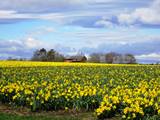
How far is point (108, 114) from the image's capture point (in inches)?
571

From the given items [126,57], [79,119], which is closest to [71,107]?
[79,119]

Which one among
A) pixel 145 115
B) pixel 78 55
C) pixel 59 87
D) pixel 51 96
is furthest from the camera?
pixel 78 55

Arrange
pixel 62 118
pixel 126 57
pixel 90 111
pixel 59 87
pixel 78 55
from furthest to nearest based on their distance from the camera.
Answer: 1. pixel 78 55
2. pixel 126 57
3. pixel 59 87
4. pixel 90 111
5. pixel 62 118

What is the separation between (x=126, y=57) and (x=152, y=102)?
2262 inches

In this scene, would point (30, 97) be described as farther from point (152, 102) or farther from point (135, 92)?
point (152, 102)

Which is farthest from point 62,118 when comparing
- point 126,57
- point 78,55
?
point 78,55

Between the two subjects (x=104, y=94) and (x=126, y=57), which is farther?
(x=126, y=57)

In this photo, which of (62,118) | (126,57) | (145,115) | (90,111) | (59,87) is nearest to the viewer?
(145,115)

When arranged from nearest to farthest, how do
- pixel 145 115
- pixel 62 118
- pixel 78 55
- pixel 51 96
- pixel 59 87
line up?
1. pixel 145 115
2. pixel 62 118
3. pixel 51 96
4. pixel 59 87
5. pixel 78 55

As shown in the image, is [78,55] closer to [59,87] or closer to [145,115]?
[59,87]

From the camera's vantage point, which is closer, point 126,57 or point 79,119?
point 79,119

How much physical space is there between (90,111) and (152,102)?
8.35ft

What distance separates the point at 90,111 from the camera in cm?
1594

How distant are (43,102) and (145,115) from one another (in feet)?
13.3
